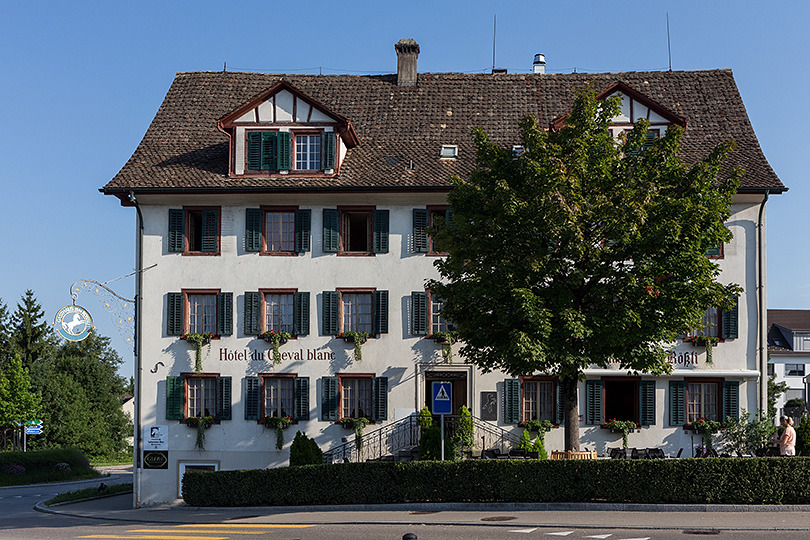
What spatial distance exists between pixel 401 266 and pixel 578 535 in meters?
13.9

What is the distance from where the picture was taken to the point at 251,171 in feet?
101

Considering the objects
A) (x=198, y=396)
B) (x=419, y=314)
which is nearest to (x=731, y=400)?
(x=419, y=314)

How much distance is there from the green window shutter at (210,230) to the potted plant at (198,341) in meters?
2.55

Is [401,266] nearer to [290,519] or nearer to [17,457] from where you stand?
[290,519]

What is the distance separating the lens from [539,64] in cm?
3694

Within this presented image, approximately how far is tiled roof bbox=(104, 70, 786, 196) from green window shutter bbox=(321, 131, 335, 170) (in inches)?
21.1

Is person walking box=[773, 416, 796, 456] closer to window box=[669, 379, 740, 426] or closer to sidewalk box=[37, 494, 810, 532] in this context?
sidewalk box=[37, 494, 810, 532]

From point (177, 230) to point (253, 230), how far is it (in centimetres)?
236

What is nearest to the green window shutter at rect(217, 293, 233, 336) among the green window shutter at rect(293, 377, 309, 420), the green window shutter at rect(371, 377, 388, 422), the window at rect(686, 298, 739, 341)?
the green window shutter at rect(293, 377, 309, 420)

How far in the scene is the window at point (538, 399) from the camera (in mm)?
30078

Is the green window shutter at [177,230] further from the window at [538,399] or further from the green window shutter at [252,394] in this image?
the window at [538,399]

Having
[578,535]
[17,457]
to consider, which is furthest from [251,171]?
[17,457]

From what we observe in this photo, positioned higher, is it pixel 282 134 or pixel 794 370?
pixel 282 134

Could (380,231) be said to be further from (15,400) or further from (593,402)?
(15,400)
